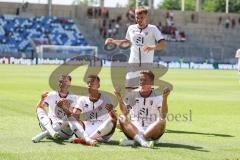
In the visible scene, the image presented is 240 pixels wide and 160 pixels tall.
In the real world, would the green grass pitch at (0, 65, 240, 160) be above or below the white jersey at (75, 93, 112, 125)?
below

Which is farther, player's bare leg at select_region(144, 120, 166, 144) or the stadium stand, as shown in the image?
the stadium stand

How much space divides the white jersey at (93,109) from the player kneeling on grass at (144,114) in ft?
1.33

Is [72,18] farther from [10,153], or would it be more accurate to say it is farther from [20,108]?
[10,153]

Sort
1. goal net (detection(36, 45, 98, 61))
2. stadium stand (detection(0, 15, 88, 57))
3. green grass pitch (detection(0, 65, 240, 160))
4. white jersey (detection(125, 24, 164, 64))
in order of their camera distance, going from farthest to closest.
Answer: stadium stand (detection(0, 15, 88, 57))
goal net (detection(36, 45, 98, 61))
white jersey (detection(125, 24, 164, 64))
green grass pitch (detection(0, 65, 240, 160))

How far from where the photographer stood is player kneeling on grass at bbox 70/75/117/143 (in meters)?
11.1

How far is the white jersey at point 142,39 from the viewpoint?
12773mm

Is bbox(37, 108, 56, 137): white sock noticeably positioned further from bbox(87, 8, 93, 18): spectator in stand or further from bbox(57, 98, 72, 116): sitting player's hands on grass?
bbox(87, 8, 93, 18): spectator in stand

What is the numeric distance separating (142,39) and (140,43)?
0.10 metres

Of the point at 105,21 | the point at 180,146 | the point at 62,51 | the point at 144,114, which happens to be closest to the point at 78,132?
the point at 144,114

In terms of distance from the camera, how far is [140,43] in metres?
12.9

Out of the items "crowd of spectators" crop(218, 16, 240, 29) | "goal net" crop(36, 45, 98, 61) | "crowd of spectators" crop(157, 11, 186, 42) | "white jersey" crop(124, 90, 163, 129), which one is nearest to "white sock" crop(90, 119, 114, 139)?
"white jersey" crop(124, 90, 163, 129)

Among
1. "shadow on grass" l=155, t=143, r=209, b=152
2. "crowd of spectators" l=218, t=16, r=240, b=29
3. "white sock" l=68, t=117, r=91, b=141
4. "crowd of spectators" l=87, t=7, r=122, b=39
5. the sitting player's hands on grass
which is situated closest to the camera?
"shadow on grass" l=155, t=143, r=209, b=152

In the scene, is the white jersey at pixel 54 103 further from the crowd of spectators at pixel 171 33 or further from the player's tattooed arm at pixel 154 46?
the crowd of spectators at pixel 171 33

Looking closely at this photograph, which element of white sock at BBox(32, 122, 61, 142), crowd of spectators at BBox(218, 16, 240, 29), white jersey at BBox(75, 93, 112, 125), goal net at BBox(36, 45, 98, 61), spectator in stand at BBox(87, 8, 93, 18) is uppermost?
spectator in stand at BBox(87, 8, 93, 18)
